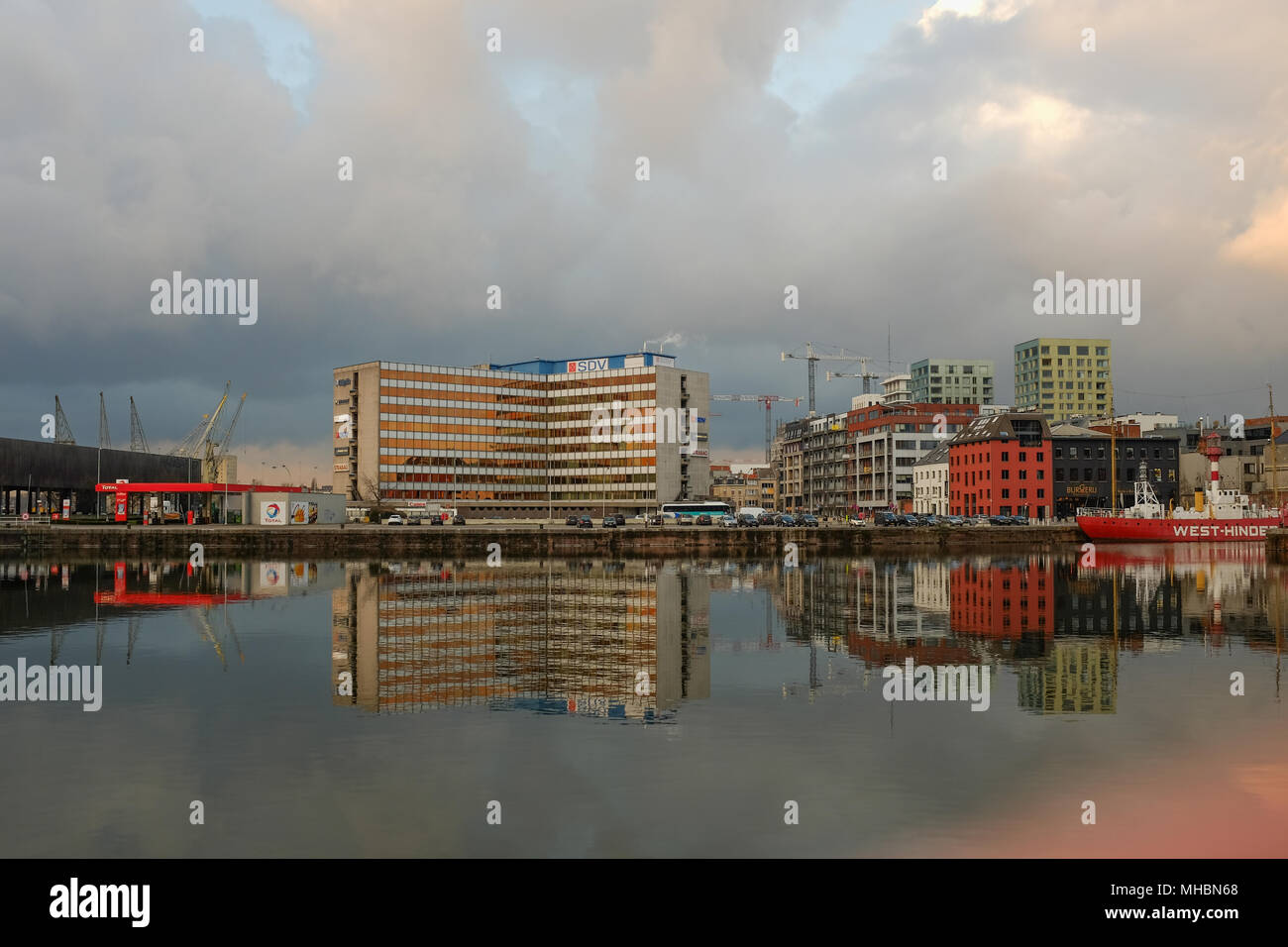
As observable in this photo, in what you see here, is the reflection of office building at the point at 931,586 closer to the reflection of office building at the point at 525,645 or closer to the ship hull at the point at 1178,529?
the reflection of office building at the point at 525,645

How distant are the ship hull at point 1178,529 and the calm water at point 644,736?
318ft

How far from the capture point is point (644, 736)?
25.3 metres

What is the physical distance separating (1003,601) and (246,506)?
131 m

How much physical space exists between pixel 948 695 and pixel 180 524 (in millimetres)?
151738

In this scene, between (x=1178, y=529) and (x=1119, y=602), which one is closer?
(x=1119, y=602)

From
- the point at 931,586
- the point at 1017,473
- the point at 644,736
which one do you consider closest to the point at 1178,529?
the point at 1017,473

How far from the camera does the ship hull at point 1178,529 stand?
5787 inches

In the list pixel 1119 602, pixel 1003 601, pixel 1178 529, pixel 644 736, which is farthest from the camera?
pixel 1178 529

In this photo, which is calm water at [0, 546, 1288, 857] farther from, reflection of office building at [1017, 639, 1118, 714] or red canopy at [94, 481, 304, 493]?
red canopy at [94, 481, 304, 493]

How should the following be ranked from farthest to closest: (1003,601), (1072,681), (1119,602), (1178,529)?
(1178,529) < (1003,601) < (1119,602) < (1072,681)

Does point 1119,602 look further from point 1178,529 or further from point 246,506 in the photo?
point 246,506

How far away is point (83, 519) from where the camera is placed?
568 ft
